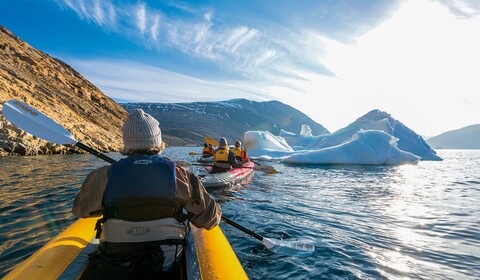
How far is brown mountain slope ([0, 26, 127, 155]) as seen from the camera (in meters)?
20.3

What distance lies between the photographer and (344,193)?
35.9 ft

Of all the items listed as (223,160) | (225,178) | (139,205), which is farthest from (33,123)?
(223,160)

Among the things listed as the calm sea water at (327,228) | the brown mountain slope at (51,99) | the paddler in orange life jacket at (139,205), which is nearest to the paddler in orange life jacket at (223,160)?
the calm sea water at (327,228)

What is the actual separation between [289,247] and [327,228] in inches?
67.5

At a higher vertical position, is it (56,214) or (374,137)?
(374,137)

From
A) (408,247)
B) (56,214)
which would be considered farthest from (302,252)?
(56,214)

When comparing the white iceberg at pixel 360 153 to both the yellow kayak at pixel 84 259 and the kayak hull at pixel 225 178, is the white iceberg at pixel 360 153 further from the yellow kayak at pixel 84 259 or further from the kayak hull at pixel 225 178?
the yellow kayak at pixel 84 259

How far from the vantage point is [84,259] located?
9.50 feet

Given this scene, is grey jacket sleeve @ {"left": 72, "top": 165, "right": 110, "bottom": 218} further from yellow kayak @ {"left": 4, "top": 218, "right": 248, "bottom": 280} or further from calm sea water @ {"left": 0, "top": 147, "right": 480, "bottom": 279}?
calm sea water @ {"left": 0, "top": 147, "right": 480, "bottom": 279}

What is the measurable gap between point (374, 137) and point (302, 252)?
2530 centimetres

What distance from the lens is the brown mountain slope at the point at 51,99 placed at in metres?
20.3

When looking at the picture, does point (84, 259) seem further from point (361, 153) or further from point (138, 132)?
point (361, 153)

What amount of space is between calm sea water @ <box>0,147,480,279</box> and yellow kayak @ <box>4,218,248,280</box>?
99cm

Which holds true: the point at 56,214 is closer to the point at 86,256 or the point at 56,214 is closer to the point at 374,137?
the point at 86,256
